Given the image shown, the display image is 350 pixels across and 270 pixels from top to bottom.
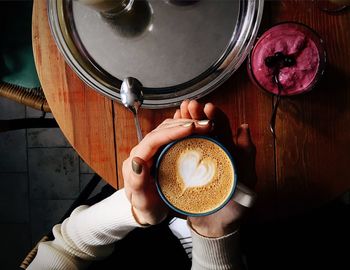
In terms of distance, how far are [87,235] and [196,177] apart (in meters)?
0.43

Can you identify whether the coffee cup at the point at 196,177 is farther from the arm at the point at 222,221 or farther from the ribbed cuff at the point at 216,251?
the ribbed cuff at the point at 216,251

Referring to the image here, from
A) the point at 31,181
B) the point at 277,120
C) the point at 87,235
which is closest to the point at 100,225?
the point at 87,235

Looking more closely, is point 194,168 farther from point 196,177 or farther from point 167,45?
point 167,45

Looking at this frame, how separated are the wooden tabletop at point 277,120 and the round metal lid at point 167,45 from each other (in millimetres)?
34

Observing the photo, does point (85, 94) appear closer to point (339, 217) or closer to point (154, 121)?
point (154, 121)

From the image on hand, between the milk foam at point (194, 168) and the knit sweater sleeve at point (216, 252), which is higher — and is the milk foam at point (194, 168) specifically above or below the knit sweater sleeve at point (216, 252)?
above

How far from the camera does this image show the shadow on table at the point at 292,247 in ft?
3.72

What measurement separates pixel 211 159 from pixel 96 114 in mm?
360

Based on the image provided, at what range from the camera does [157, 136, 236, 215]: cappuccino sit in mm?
699

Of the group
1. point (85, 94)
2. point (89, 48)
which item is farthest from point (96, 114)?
point (89, 48)

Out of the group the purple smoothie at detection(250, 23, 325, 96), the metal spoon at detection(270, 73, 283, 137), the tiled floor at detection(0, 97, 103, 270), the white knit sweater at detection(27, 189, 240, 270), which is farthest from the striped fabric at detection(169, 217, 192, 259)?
the tiled floor at detection(0, 97, 103, 270)

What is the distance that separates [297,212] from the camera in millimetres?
946

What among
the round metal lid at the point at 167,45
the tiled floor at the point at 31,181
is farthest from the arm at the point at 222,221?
the tiled floor at the point at 31,181

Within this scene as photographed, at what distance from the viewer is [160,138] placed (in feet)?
2.34
